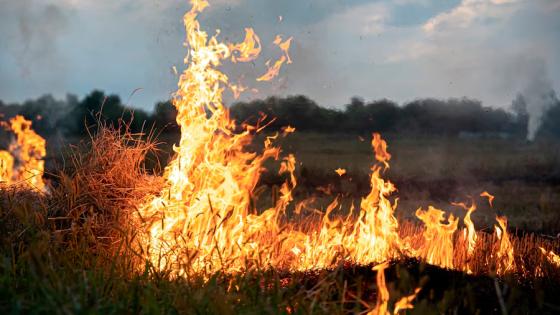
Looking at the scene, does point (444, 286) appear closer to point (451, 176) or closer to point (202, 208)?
point (202, 208)

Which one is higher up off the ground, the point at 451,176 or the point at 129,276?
the point at 451,176

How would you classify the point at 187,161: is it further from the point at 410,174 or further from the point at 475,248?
the point at 410,174

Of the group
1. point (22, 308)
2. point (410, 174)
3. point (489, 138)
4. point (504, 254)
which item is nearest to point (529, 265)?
point (504, 254)

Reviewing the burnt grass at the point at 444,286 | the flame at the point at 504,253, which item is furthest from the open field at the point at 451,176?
the burnt grass at the point at 444,286

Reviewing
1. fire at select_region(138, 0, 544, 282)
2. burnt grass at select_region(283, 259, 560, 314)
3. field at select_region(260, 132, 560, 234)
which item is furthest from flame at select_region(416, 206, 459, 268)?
field at select_region(260, 132, 560, 234)

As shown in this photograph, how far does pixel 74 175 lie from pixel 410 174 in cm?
1704

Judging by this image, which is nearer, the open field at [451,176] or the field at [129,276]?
the field at [129,276]

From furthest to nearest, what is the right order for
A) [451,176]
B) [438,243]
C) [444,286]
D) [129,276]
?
[451,176] → [438,243] → [444,286] → [129,276]

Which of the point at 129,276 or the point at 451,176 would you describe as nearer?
the point at 129,276

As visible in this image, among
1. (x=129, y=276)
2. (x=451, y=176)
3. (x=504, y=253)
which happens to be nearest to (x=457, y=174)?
(x=451, y=176)

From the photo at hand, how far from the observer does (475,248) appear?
872cm

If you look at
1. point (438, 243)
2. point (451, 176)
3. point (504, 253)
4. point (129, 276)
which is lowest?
point (129, 276)

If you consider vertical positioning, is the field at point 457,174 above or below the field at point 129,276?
above

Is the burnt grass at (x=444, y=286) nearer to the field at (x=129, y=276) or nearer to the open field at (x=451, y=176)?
the field at (x=129, y=276)
